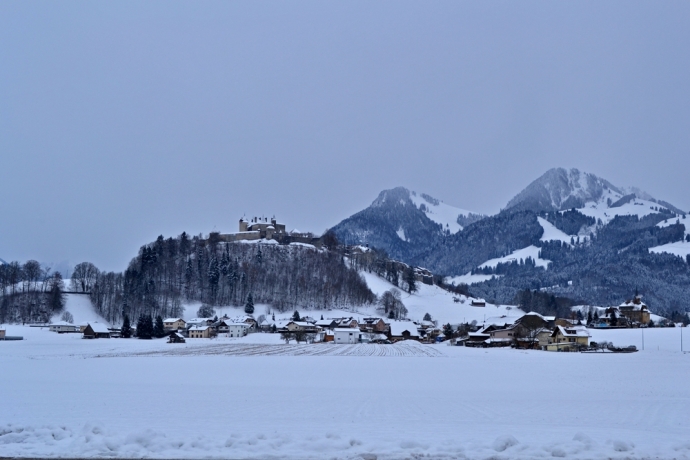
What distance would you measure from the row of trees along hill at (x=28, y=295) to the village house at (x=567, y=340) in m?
99.8

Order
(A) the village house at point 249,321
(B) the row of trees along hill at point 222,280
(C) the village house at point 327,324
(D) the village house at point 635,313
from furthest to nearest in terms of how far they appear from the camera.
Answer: (B) the row of trees along hill at point 222,280 → (D) the village house at point 635,313 → (C) the village house at point 327,324 → (A) the village house at point 249,321

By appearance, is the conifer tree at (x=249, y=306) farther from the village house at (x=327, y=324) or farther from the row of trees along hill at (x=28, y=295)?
the row of trees along hill at (x=28, y=295)

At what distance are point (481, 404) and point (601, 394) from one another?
7.81m

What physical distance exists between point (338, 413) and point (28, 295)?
130461 mm

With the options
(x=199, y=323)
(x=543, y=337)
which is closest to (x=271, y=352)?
(x=543, y=337)

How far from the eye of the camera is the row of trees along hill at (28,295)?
407 feet

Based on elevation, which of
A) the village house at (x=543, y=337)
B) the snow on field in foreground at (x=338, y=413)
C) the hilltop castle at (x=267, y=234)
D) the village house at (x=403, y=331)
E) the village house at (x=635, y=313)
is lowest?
the village house at (x=403, y=331)

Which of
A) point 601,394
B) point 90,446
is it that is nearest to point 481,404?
point 601,394

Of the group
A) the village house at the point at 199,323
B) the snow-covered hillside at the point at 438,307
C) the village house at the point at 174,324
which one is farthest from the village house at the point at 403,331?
the village house at the point at 174,324

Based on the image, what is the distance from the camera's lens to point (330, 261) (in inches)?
6654

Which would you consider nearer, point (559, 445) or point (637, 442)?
point (559, 445)

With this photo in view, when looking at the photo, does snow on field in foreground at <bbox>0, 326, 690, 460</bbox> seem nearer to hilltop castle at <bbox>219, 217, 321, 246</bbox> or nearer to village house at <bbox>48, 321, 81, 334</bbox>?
village house at <bbox>48, 321, 81, 334</bbox>

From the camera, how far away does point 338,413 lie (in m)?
19.5

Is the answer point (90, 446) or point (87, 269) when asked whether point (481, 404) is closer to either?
point (90, 446)
